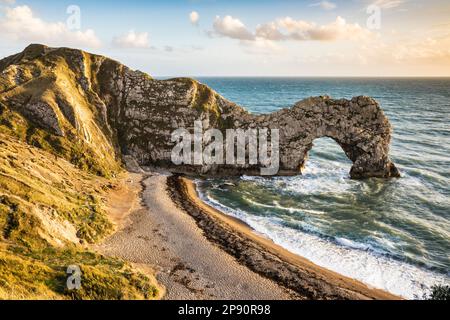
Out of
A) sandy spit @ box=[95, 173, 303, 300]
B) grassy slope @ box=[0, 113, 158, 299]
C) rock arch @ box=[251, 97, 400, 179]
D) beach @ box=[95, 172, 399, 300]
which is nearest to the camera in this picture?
grassy slope @ box=[0, 113, 158, 299]

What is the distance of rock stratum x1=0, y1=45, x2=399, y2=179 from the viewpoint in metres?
56.8

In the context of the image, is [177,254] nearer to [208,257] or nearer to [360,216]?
[208,257]

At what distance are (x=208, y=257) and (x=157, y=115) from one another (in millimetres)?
35699

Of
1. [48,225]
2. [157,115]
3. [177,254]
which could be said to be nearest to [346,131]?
[157,115]

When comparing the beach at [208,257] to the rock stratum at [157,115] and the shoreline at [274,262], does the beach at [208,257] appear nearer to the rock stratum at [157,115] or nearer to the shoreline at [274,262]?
the shoreline at [274,262]

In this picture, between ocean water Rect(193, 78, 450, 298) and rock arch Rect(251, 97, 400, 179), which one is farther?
rock arch Rect(251, 97, 400, 179)

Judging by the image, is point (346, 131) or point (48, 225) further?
point (346, 131)

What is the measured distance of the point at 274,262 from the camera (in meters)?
34.7

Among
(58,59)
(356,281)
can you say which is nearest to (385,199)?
(356,281)

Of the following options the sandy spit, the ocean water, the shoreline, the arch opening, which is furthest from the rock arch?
the sandy spit

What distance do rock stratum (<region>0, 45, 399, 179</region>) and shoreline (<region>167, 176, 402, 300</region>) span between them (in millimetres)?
18145

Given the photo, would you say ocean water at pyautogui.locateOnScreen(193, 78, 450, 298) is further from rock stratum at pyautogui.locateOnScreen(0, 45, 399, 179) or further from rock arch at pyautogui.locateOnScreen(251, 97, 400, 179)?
rock stratum at pyautogui.locateOnScreen(0, 45, 399, 179)

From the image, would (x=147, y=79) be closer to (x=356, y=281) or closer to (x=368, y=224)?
(x=368, y=224)

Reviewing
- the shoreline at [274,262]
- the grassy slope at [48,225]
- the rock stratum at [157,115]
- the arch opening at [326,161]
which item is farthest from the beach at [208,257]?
the arch opening at [326,161]
